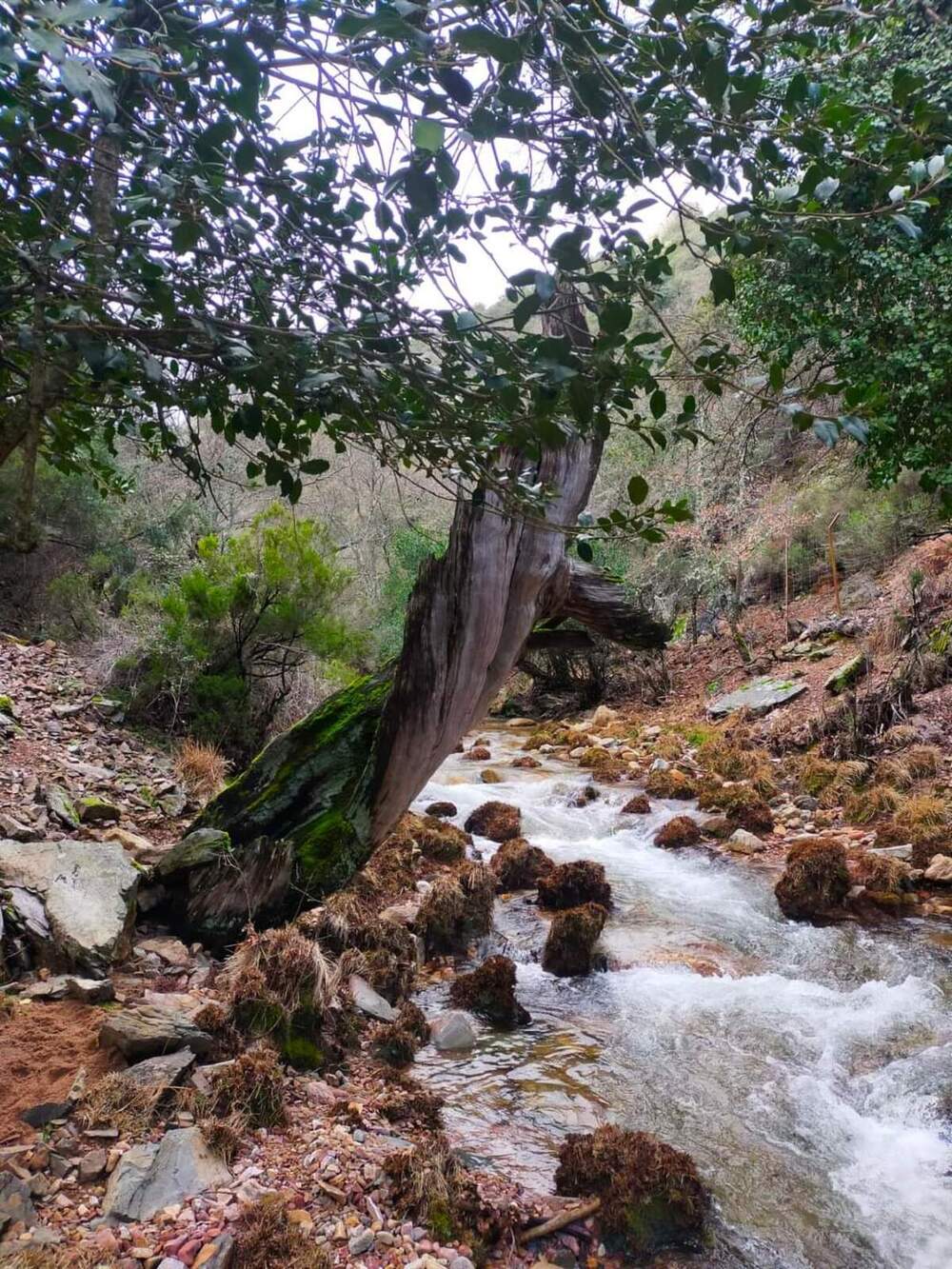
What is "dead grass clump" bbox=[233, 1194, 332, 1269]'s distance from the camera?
235 centimetres

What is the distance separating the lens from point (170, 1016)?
3.29 m

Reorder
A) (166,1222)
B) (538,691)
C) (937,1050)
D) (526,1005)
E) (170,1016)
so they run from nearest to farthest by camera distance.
→ (166,1222)
(170,1016)
(937,1050)
(526,1005)
(538,691)

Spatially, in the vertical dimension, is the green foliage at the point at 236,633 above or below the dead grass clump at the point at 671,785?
above

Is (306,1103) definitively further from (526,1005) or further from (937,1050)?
(937,1050)

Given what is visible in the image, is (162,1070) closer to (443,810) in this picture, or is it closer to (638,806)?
(443,810)

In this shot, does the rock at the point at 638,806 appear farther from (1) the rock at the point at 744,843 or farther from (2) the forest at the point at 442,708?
(1) the rock at the point at 744,843

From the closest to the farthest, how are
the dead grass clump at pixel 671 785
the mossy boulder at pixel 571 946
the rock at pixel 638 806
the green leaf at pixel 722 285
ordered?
the green leaf at pixel 722 285
the mossy boulder at pixel 571 946
the rock at pixel 638 806
the dead grass clump at pixel 671 785

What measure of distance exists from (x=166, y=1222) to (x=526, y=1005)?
301 cm

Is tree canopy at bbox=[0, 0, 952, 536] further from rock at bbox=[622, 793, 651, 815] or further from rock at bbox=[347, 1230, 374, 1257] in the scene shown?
A: rock at bbox=[622, 793, 651, 815]

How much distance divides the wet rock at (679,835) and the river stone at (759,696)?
403 cm

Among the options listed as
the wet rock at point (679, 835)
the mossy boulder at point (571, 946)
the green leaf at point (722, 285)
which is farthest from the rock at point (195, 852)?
the wet rock at point (679, 835)

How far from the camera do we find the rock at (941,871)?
21.0ft

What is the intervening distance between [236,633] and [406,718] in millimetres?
4872

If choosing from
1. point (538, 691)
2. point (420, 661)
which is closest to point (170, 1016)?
point (420, 661)
